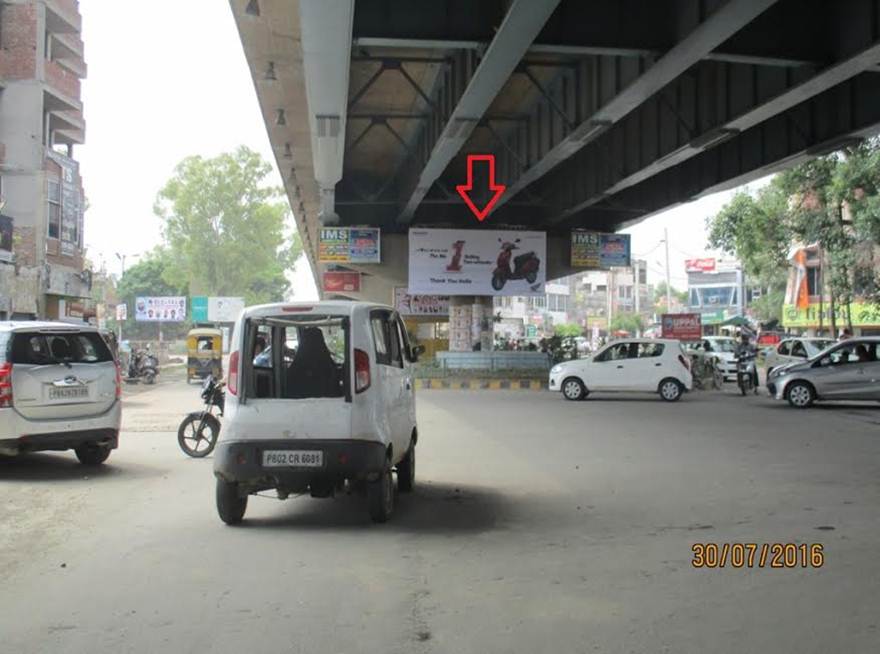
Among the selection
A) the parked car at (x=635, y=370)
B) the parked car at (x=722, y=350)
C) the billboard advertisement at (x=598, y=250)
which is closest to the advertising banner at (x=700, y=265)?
the parked car at (x=722, y=350)

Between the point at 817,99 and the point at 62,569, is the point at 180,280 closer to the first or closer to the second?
the point at 817,99

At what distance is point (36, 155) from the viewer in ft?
106

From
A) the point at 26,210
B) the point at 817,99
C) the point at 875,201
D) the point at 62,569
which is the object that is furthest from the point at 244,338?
the point at 26,210

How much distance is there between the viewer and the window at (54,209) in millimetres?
33125

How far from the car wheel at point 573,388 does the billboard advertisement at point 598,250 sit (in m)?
9.56

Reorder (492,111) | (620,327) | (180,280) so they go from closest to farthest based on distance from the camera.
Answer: (492,111) → (180,280) → (620,327)

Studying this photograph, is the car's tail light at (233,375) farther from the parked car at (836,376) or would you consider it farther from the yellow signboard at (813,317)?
the yellow signboard at (813,317)

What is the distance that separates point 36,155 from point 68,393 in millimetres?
26055

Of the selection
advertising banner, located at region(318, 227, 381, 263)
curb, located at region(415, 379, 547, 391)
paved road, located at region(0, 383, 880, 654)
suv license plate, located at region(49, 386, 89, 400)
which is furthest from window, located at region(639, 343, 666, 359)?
suv license plate, located at region(49, 386, 89, 400)

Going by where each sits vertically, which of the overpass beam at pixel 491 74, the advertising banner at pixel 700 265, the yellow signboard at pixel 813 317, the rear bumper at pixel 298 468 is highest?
the advertising banner at pixel 700 265

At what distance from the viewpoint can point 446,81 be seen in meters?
15.9

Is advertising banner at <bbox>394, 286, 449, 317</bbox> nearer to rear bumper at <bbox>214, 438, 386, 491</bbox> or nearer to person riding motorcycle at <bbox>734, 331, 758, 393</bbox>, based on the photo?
person riding motorcycle at <bbox>734, 331, 758, 393</bbox>

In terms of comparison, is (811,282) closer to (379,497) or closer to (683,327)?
(683,327)

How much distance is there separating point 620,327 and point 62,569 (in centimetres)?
9058
